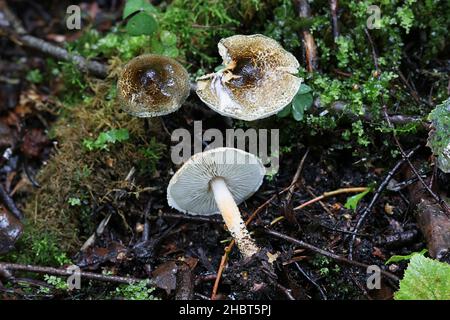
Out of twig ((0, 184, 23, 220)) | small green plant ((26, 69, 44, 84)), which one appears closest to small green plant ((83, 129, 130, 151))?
twig ((0, 184, 23, 220))

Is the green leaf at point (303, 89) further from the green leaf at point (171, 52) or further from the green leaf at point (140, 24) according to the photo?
the green leaf at point (140, 24)

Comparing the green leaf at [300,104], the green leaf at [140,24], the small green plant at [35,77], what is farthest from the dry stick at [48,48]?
the green leaf at [300,104]

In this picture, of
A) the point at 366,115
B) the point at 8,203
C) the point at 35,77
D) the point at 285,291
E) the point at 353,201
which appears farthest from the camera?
the point at 35,77

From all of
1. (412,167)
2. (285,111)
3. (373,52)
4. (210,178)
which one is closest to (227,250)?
(210,178)

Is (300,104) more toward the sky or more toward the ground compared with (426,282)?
more toward the sky

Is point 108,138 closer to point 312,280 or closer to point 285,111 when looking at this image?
point 285,111
